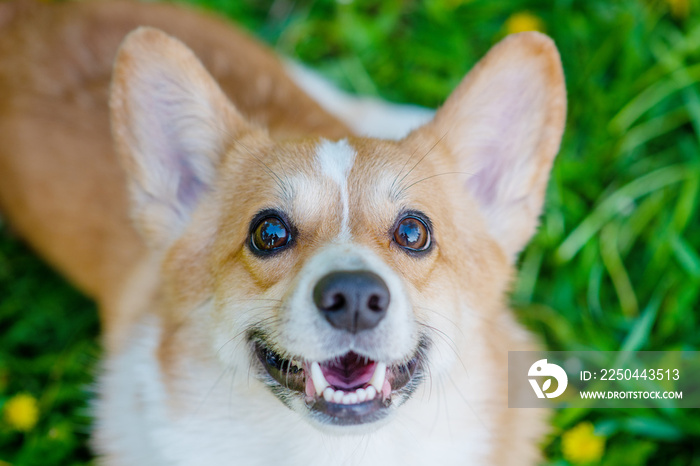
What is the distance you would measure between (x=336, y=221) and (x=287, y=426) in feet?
2.73

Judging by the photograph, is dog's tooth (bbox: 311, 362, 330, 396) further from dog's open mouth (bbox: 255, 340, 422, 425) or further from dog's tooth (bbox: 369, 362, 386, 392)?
dog's tooth (bbox: 369, 362, 386, 392)

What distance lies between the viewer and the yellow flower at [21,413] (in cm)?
349

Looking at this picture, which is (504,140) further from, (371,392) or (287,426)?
(287,426)

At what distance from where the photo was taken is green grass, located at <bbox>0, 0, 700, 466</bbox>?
3652 mm

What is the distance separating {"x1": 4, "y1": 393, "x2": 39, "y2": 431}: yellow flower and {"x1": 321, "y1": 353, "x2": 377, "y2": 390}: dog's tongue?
209 cm

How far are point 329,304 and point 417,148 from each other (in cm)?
96

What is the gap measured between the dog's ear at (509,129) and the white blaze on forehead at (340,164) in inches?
16.0

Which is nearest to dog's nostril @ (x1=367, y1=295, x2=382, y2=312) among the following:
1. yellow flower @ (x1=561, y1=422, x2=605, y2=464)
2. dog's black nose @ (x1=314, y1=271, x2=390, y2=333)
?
dog's black nose @ (x1=314, y1=271, x2=390, y2=333)

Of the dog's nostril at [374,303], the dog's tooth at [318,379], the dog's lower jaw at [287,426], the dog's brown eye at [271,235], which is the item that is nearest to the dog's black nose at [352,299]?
the dog's nostril at [374,303]

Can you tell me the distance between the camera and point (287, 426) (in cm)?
255

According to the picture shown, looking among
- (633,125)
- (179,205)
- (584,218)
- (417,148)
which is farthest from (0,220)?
(633,125)

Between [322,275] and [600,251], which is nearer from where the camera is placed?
[322,275]

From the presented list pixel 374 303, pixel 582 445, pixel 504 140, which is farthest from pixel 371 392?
pixel 582 445

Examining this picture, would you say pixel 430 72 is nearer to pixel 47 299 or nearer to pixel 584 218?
pixel 584 218
